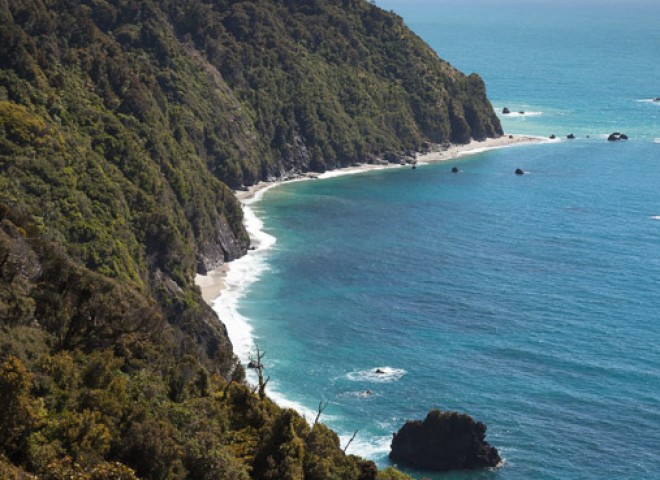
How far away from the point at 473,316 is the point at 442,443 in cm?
3176

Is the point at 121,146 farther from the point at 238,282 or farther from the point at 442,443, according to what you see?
the point at 442,443

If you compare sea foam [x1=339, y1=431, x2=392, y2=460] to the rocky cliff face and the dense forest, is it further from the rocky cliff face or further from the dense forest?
the rocky cliff face

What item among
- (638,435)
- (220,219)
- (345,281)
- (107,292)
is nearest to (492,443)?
(638,435)

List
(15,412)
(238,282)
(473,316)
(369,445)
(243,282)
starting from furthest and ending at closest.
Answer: (238,282)
(243,282)
(473,316)
(369,445)
(15,412)

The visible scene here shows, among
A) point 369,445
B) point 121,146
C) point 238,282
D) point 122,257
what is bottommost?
point 369,445

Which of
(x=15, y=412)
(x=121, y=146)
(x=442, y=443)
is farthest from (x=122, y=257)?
(x=15, y=412)

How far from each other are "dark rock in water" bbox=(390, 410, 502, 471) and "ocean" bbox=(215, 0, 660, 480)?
1.11 m

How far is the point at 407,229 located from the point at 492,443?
231 feet

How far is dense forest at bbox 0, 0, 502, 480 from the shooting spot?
188 feet

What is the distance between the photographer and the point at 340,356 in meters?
112

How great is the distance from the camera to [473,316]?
122375mm

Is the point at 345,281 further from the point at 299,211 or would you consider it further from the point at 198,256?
the point at 299,211

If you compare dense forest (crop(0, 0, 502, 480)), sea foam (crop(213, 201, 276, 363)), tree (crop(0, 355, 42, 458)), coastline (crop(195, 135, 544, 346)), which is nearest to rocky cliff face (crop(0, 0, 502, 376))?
dense forest (crop(0, 0, 502, 480))

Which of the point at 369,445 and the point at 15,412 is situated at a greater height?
the point at 15,412
